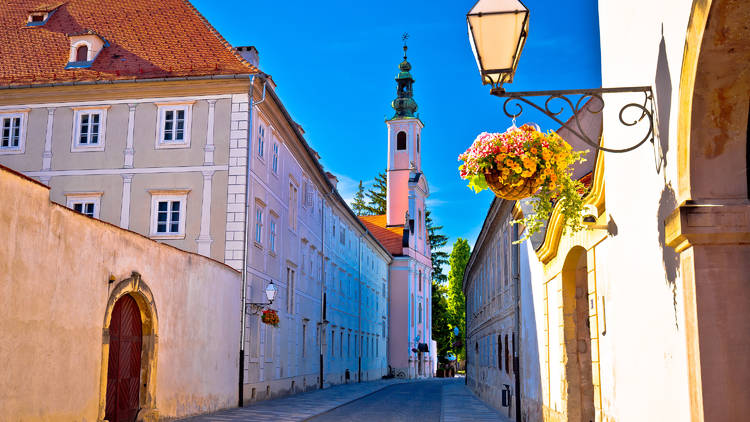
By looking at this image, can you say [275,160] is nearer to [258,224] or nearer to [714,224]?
[258,224]

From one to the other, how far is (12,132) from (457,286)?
59178mm

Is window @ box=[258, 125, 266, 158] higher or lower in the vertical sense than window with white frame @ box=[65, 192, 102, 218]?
higher

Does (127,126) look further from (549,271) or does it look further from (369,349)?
(369,349)

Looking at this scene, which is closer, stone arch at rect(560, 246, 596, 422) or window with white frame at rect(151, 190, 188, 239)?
stone arch at rect(560, 246, 596, 422)

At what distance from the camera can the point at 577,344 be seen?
36.0ft

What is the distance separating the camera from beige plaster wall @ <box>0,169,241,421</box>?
444 inches

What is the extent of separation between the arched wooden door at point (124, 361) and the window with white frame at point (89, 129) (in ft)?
34.8

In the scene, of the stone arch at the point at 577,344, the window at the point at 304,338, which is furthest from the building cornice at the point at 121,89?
the stone arch at the point at 577,344

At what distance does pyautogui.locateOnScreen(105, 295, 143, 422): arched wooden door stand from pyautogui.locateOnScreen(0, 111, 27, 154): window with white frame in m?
12.2

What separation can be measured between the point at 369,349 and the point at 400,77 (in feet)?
97.5

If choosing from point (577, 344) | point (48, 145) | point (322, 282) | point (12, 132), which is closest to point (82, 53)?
point (48, 145)

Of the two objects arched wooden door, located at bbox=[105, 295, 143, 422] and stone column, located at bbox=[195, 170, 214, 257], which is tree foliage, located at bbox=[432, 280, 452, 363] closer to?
stone column, located at bbox=[195, 170, 214, 257]

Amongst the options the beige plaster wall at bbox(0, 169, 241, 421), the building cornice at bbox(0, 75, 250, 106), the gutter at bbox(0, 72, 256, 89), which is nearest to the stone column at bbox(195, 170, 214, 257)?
the building cornice at bbox(0, 75, 250, 106)

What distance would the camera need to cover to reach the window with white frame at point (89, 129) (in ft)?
81.5
